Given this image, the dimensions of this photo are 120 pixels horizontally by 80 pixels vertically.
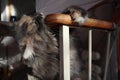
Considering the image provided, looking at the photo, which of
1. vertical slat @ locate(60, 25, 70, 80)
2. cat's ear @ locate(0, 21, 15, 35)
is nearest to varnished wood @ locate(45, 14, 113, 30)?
vertical slat @ locate(60, 25, 70, 80)

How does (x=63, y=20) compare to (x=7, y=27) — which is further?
(x=7, y=27)

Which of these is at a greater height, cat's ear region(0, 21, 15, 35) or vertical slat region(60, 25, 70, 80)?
cat's ear region(0, 21, 15, 35)

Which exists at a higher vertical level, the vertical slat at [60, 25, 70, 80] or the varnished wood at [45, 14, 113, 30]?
the varnished wood at [45, 14, 113, 30]

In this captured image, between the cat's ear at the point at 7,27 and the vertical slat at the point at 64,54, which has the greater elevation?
the cat's ear at the point at 7,27

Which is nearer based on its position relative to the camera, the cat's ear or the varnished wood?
the varnished wood

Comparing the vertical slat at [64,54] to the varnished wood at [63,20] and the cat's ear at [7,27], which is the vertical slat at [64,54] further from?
the cat's ear at [7,27]

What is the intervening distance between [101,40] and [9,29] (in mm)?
376

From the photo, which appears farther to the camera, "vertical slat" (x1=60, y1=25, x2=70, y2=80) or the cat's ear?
the cat's ear

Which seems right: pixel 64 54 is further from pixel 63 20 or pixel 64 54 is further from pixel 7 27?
pixel 7 27

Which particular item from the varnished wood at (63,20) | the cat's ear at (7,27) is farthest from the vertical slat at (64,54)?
the cat's ear at (7,27)

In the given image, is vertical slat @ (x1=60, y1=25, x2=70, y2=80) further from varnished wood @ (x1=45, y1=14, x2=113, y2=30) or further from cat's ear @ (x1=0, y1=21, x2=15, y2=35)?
cat's ear @ (x1=0, y1=21, x2=15, y2=35)

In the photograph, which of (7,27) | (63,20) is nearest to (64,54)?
(63,20)

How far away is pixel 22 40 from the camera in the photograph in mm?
686

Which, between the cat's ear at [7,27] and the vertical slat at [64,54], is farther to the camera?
the cat's ear at [7,27]
